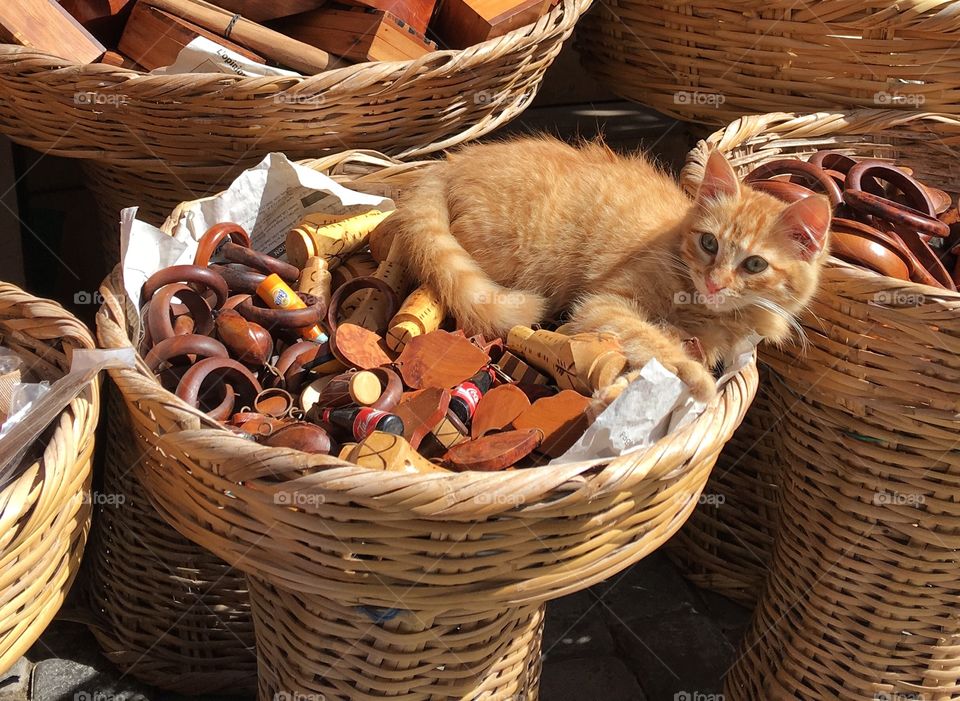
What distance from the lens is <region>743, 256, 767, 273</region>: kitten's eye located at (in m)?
1.53

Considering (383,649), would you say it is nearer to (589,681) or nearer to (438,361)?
(438,361)

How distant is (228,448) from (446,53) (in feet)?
3.22

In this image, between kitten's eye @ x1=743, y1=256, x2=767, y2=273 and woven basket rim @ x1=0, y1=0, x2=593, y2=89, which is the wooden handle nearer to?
woven basket rim @ x1=0, y1=0, x2=593, y2=89

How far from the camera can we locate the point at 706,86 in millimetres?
2113

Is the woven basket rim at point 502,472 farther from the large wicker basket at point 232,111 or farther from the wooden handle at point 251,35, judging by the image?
the wooden handle at point 251,35

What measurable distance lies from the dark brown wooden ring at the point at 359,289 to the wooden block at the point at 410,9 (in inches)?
25.8

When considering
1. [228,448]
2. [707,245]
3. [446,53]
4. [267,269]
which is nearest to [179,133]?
[267,269]

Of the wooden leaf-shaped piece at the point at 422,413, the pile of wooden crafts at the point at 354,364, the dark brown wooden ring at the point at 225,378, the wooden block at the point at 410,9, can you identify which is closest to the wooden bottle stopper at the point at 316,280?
the pile of wooden crafts at the point at 354,364

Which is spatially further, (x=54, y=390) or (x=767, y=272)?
(x=767, y=272)

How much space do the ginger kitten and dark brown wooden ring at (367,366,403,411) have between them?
0.73ft

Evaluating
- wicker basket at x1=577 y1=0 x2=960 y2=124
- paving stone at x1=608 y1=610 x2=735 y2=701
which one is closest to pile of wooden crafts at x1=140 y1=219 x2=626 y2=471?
paving stone at x1=608 y1=610 x2=735 y2=701

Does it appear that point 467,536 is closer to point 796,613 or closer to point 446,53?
point 796,613

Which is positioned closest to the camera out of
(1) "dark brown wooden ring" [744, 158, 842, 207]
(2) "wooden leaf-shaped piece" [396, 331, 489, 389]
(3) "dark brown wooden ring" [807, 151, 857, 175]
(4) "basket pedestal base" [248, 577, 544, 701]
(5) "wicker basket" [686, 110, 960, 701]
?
(4) "basket pedestal base" [248, 577, 544, 701]

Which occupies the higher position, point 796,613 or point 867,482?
point 867,482
